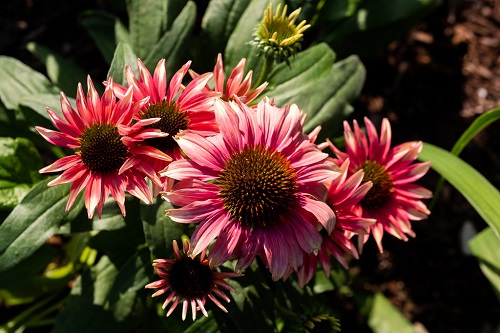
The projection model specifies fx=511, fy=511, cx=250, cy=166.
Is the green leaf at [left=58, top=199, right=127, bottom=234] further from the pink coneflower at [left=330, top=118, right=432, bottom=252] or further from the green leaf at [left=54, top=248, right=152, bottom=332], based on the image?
the pink coneflower at [left=330, top=118, right=432, bottom=252]

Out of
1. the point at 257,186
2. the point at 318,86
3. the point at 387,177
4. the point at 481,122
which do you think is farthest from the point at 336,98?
the point at 257,186

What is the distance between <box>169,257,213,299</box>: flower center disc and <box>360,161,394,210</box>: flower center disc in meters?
0.60

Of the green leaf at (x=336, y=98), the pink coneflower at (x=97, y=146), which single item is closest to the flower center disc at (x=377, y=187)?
the green leaf at (x=336, y=98)

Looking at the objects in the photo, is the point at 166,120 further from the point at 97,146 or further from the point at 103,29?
the point at 103,29

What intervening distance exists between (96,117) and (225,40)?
0.90 metres

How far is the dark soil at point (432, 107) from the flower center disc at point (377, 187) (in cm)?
108

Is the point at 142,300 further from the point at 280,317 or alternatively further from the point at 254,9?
the point at 254,9

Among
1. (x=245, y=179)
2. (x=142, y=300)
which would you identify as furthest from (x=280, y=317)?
(x=245, y=179)

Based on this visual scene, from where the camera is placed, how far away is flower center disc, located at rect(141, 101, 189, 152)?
1471 mm

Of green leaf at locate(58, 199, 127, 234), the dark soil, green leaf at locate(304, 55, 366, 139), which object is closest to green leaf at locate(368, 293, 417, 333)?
the dark soil

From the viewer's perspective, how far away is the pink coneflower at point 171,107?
1449 mm

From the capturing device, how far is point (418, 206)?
5.67 feet

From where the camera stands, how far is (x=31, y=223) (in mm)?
1544

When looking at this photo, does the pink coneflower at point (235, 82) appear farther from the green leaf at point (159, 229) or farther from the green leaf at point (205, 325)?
the green leaf at point (205, 325)
